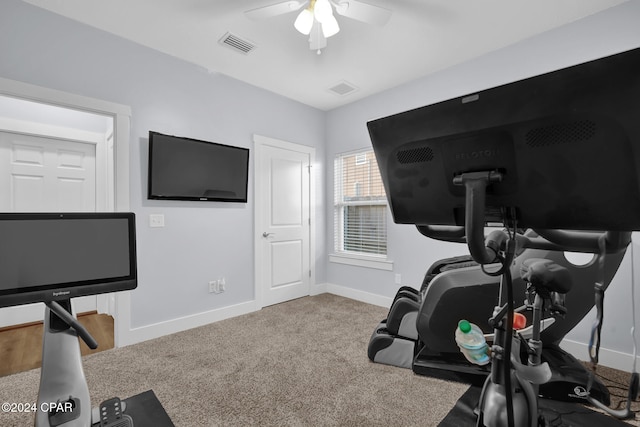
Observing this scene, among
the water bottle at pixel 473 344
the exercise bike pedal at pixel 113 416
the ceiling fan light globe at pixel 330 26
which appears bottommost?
the exercise bike pedal at pixel 113 416

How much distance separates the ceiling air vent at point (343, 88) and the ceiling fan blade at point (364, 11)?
135 cm

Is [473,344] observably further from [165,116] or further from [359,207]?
[359,207]

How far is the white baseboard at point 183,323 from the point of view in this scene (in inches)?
103

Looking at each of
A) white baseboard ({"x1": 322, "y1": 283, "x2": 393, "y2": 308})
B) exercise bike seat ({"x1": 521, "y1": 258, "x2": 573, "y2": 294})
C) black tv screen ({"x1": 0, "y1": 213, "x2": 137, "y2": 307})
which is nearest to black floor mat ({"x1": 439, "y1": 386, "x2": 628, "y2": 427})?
exercise bike seat ({"x1": 521, "y1": 258, "x2": 573, "y2": 294})

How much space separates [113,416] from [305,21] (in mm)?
2557

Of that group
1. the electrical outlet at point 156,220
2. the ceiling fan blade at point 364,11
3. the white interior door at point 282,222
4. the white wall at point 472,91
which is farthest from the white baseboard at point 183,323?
the ceiling fan blade at point 364,11

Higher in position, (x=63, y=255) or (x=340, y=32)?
(x=340, y=32)

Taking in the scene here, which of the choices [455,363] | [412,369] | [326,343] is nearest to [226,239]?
[326,343]

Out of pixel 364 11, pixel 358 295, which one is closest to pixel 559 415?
pixel 364 11

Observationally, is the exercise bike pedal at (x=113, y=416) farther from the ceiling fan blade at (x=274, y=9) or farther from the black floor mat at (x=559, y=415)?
the ceiling fan blade at (x=274, y=9)

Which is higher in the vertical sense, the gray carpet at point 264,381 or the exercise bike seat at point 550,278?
the exercise bike seat at point 550,278

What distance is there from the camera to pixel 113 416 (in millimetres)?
1340

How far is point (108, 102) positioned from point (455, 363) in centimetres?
333

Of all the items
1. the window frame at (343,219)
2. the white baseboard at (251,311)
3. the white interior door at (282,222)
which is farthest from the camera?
the window frame at (343,219)
